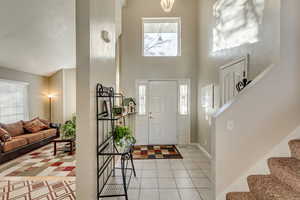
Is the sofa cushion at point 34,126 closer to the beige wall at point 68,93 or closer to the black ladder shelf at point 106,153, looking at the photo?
the beige wall at point 68,93

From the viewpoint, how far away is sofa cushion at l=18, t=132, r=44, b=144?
430 centimetres

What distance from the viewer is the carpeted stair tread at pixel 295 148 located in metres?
1.60

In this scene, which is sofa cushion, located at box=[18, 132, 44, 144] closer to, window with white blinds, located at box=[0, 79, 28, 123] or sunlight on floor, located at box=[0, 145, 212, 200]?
window with white blinds, located at box=[0, 79, 28, 123]

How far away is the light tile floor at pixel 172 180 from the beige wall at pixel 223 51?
0.86 m

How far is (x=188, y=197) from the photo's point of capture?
238cm

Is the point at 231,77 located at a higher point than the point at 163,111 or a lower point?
higher

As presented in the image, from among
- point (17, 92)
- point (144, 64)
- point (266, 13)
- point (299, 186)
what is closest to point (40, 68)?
point (17, 92)

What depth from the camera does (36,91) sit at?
236 inches

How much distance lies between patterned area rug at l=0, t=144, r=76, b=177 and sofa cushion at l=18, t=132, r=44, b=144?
0.35 metres

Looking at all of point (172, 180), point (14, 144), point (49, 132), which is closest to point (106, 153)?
point (172, 180)

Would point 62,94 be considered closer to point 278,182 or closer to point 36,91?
point 36,91

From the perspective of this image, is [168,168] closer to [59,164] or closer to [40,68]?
[59,164]

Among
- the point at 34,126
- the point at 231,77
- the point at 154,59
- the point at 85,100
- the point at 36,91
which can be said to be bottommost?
the point at 34,126

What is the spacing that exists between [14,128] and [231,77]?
5.74 meters
